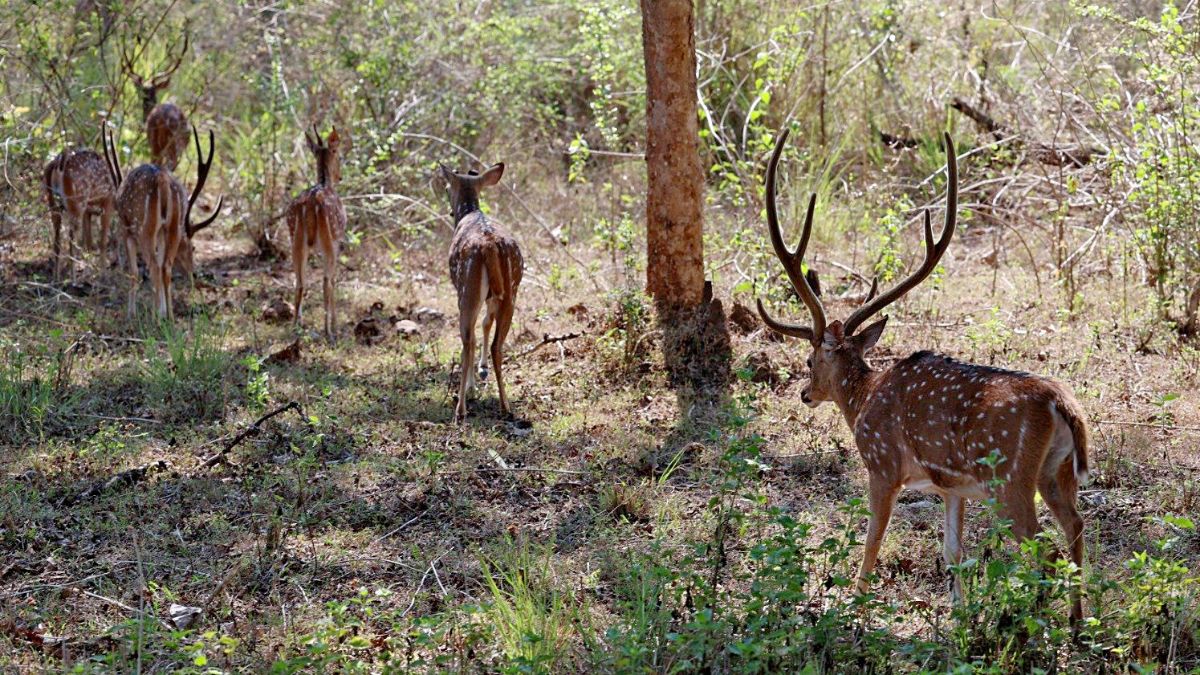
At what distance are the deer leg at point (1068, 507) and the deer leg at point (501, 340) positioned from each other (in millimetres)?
4040

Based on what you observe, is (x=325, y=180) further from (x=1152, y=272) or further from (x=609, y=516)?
(x=1152, y=272)

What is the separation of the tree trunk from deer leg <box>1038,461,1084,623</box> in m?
4.40

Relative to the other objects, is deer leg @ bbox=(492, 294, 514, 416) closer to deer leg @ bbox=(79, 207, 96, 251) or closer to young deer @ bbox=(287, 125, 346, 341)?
young deer @ bbox=(287, 125, 346, 341)

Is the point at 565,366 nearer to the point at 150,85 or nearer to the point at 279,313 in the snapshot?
the point at 279,313

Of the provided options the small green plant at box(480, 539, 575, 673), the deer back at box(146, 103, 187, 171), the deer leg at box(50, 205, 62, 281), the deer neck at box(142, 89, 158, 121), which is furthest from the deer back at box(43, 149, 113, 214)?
the small green plant at box(480, 539, 575, 673)

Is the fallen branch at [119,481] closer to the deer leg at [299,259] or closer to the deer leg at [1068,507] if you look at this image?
the deer leg at [299,259]

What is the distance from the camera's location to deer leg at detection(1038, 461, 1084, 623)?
5125 mm

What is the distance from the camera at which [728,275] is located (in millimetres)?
11055

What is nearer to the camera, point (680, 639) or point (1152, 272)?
point (680, 639)

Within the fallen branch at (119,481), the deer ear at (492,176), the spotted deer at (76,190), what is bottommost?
the fallen branch at (119,481)

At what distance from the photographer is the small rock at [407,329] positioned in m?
10.3

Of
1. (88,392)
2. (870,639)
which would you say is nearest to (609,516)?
(870,639)

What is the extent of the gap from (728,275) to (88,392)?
16.7 feet

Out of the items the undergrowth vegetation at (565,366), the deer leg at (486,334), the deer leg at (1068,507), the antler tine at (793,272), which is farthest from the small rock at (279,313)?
the deer leg at (1068,507)
